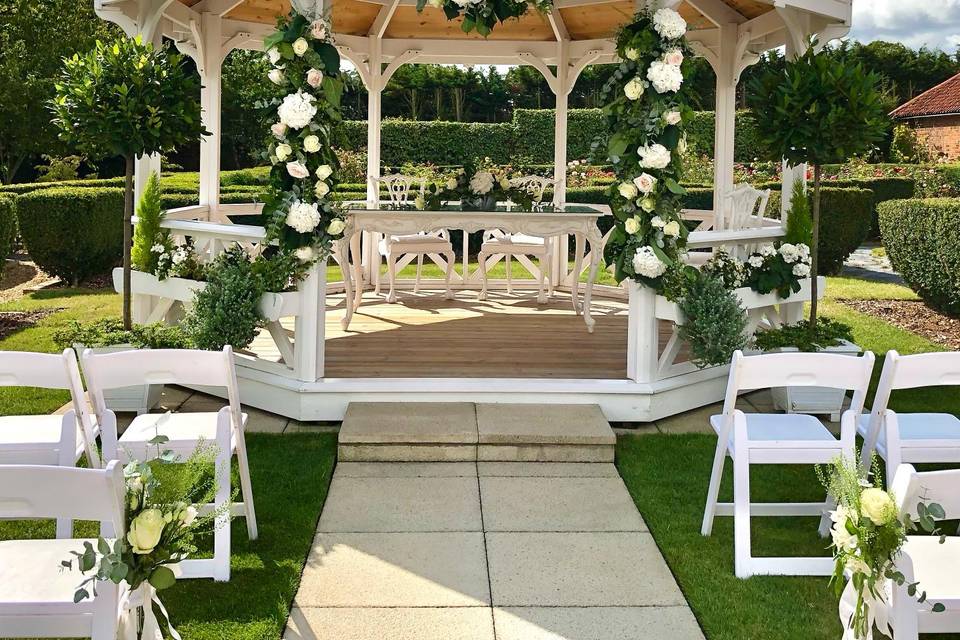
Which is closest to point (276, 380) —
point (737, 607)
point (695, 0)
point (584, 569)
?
point (584, 569)

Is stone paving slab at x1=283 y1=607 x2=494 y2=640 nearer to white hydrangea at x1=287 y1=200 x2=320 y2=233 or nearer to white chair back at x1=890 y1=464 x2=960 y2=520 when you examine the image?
white chair back at x1=890 y1=464 x2=960 y2=520

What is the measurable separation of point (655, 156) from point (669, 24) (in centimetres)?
68

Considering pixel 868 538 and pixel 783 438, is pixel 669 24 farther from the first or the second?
pixel 868 538

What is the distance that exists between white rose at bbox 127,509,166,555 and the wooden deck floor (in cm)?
387

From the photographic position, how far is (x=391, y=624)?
3428 millimetres

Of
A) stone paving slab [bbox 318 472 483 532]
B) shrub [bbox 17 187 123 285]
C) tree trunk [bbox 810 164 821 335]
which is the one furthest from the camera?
shrub [bbox 17 187 123 285]

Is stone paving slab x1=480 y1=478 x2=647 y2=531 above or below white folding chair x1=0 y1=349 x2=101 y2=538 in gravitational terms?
below

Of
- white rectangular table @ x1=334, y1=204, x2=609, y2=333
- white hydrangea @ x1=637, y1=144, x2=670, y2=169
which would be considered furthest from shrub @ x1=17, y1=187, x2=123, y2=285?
white hydrangea @ x1=637, y1=144, x2=670, y2=169

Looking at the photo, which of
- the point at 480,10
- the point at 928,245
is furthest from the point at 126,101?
the point at 928,245

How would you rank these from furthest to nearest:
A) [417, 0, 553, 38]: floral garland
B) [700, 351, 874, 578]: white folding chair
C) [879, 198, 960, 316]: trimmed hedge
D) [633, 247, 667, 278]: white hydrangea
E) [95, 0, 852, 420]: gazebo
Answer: [879, 198, 960, 316]: trimmed hedge
[95, 0, 852, 420]: gazebo
[633, 247, 667, 278]: white hydrangea
[417, 0, 553, 38]: floral garland
[700, 351, 874, 578]: white folding chair

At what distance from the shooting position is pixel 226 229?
6.07m

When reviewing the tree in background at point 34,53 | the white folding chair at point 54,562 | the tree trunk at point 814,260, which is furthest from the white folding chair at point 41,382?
the tree in background at point 34,53

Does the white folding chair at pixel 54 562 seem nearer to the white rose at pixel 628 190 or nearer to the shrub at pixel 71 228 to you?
the white rose at pixel 628 190

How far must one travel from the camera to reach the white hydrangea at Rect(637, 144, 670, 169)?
220 inches
